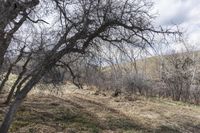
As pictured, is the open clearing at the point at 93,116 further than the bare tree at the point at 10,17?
Yes

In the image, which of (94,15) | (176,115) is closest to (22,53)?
(94,15)

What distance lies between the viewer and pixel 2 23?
28.3 feet

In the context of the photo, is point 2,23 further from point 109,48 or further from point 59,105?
point 59,105

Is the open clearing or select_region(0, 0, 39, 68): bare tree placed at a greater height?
select_region(0, 0, 39, 68): bare tree

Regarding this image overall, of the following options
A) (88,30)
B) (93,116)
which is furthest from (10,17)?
(93,116)

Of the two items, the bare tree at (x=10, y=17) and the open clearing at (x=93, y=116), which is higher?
the bare tree at (x=10, y=17)

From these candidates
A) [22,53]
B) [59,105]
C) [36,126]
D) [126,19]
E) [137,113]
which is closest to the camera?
[22,53]

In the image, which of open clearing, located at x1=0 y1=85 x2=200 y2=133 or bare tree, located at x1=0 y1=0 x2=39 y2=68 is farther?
open clearing, located at x1=0 y1=85 x2=200 y2=133

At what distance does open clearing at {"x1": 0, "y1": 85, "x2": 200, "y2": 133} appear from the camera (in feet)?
48.0

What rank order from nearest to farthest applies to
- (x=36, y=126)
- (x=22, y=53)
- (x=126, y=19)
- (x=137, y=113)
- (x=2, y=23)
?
(x=2, y=23) → (x=22, y=53) → (x=126, y=19) → (x=36, y=126) → (x=137, y=113)

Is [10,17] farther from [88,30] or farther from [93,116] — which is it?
[93,116]

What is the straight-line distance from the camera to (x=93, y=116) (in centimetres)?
1730

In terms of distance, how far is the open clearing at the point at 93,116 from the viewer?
14.6 m

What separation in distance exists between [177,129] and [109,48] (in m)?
7.29
